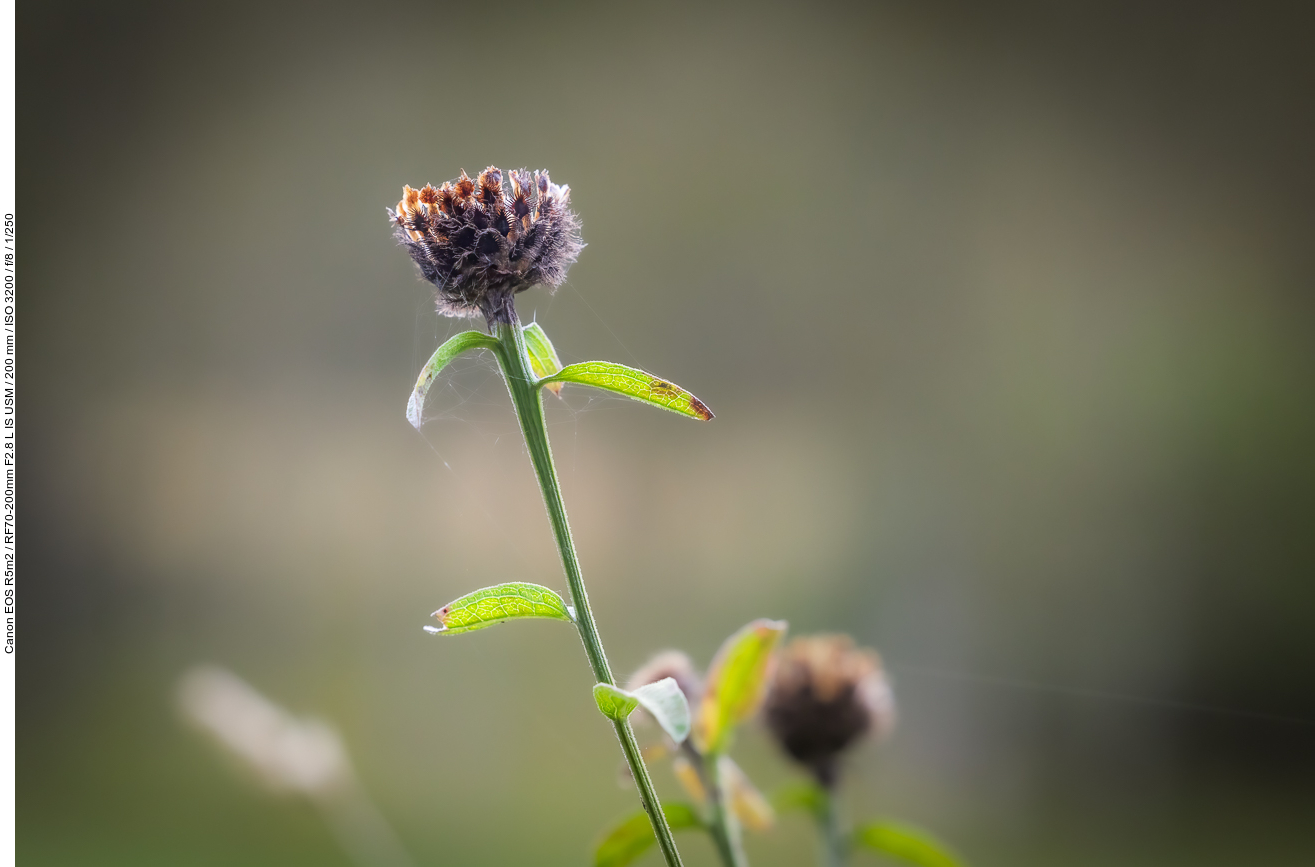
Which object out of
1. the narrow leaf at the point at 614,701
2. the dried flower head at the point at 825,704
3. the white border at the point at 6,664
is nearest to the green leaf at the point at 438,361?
the narrow leaf at the point at 614,701

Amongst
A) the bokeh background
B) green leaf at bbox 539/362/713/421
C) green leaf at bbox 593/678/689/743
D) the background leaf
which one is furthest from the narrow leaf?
the bokeh background

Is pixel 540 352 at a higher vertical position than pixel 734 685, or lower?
higher

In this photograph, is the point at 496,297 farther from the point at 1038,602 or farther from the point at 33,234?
the point at 33,234

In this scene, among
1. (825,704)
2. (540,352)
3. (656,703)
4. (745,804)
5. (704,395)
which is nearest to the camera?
(656,703)

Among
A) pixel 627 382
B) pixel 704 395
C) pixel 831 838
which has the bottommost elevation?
pixel 831 838

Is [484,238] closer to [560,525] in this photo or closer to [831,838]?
[560,525]

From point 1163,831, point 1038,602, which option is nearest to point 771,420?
point 1038,602

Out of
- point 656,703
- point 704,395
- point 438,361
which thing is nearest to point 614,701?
point 656,703

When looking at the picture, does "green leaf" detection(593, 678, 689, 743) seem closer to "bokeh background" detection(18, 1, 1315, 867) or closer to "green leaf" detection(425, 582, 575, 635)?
"green leaf" detection(425, 582, 575, 635)
